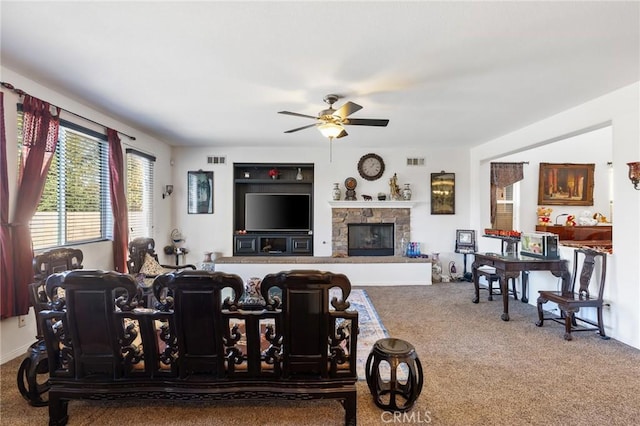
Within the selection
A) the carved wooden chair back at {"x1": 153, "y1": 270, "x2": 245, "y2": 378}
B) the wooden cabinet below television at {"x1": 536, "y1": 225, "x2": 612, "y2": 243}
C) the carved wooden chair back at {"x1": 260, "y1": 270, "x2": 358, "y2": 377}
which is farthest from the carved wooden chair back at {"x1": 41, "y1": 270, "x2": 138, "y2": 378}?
the wooden cabinet below television at {"x1": 536, "y1": 225, "x2": 612, "y2": 243}

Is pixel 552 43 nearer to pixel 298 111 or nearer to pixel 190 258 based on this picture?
pixel 298 111

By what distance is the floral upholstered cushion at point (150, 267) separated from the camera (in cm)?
400

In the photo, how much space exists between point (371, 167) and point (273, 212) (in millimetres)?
2184

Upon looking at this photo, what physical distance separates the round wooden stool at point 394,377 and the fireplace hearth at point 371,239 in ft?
13.0

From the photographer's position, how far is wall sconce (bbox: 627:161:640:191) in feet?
9.55

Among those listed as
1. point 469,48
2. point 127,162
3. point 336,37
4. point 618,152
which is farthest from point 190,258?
point 618,152

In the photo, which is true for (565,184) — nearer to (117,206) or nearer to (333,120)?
(333,120)

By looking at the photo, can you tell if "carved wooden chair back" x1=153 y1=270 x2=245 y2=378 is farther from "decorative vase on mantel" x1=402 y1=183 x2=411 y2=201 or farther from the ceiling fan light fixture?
"decorative vase on mantel" x1=402 y1=183 x2=411 y2=201

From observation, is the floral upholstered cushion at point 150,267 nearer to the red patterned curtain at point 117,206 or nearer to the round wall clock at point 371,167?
the red patterned curtain at point 117,206

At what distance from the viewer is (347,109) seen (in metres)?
2.84

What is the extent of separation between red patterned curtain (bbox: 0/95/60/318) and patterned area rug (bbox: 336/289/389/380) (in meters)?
3.03

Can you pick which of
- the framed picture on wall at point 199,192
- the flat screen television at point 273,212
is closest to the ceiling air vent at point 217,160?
the framed picture on wall at point 199,192

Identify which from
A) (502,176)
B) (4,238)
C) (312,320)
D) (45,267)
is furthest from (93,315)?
(502,176)

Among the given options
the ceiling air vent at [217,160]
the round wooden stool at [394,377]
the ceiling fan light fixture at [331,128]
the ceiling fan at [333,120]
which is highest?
the ceiling air vent at [217,160]
